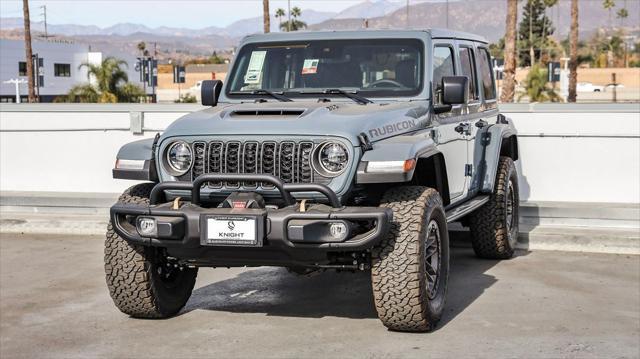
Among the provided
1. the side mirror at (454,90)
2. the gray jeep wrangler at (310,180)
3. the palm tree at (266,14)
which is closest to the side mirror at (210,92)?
the gray jeep wrangler at (310,180)

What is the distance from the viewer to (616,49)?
151m

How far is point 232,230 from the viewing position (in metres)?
6.32

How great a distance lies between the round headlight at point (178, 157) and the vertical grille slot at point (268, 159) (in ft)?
1.77

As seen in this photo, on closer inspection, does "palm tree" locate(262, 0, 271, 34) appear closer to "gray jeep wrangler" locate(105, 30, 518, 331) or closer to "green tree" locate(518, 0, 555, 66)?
"gray jeep wrangler" locate(105, 30, 518, 331)

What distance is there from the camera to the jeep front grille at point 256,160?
257 inches

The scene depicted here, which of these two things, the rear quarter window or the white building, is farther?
the white building

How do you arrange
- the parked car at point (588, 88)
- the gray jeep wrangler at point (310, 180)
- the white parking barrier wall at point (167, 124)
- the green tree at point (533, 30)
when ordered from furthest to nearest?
the green tree at point (533, 30)
the parked car at point (588, 88)
the white parking barrier wall at point (167, 124)
the gray jeep wrangler at point (310, 180)

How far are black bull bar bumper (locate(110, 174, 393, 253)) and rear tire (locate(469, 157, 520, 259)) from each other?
11.1 ft

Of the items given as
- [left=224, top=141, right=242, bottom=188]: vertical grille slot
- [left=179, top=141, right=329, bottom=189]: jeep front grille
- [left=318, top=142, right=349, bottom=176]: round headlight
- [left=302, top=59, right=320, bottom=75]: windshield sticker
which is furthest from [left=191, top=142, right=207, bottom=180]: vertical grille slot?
[left=302, top=59, right=320, bottom=75]: windshield sticker

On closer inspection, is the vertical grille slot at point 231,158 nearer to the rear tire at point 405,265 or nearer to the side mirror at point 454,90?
the rear tire at point 405,265

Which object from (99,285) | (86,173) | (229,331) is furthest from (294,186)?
(86,173)

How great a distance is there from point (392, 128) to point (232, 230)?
139 centimetres

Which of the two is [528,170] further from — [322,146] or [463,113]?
[322,146]

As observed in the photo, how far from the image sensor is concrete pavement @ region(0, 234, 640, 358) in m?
6.41
